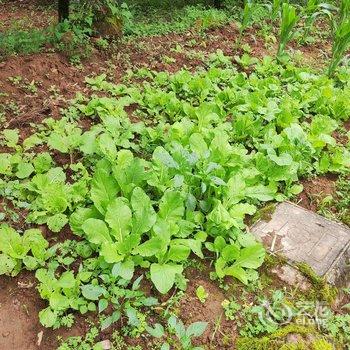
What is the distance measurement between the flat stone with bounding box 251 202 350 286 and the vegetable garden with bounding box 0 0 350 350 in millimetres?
95

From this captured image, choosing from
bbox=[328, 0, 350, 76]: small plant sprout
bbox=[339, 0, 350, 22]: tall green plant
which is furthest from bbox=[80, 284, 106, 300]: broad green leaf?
bbox=[339, 0, 350, 22]: tall green plant

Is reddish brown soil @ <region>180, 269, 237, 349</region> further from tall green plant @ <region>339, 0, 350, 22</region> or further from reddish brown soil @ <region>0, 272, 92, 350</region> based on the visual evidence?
tall green plant @ <region>339, 0, 350, 22</region>

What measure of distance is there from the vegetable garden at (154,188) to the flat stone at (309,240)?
0.09m

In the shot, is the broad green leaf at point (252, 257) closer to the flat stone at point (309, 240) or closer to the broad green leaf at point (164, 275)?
the flat stone at point (309, 240)

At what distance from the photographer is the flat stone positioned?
2686 mm

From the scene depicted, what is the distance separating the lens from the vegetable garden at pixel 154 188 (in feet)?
7.48

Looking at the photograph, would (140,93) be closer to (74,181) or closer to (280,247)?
(74,181)

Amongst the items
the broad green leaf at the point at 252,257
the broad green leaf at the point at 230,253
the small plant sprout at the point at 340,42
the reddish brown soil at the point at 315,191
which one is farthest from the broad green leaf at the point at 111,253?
the small plant sprout at the point at 340,42

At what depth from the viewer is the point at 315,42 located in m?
6.44

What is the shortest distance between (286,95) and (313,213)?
184 centimetres

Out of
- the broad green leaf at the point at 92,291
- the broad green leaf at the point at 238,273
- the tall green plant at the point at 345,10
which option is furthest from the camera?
the tall green plant at the point at 345,10

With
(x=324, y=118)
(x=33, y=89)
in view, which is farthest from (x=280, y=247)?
(x=33, y=89)

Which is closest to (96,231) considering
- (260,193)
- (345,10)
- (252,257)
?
(252,257)

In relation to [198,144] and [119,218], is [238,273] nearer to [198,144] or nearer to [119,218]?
[119,218]
